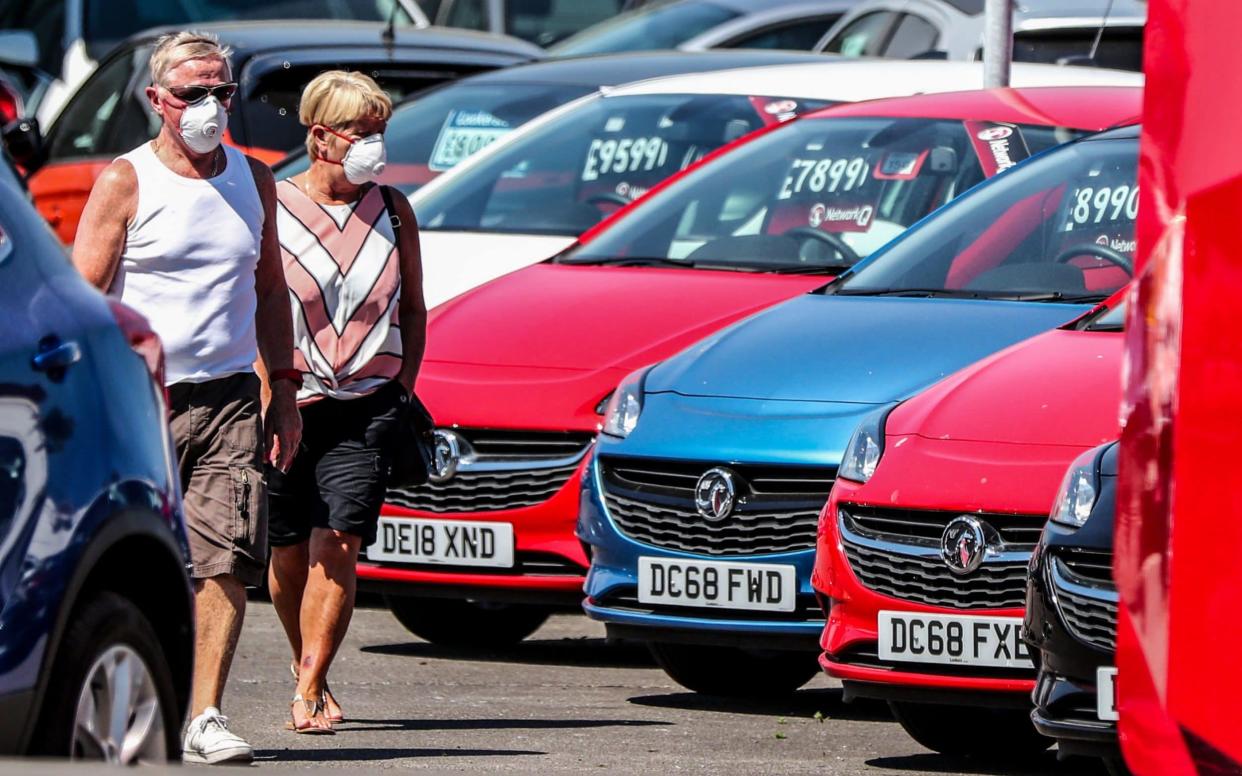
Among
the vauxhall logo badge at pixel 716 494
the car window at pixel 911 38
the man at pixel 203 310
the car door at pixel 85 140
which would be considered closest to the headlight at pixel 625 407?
the vauxhall logo badge at pixel 716 494

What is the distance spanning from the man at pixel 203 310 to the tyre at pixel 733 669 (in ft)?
5.73

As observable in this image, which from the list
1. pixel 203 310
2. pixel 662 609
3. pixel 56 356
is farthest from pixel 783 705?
pixel 56 356

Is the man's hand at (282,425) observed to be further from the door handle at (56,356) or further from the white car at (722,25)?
Result: the white car at (722,25)

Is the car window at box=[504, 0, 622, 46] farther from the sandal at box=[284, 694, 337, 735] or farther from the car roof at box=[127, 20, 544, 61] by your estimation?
the sandal at box=[284, 694, 337, 735]

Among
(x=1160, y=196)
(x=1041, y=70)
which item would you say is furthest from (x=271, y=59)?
(x=1160, y=196)

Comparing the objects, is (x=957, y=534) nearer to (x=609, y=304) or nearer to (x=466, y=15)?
(x=609, y=304)

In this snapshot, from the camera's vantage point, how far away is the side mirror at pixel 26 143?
555 inches

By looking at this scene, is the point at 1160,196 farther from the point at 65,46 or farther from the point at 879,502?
the point at 65,46

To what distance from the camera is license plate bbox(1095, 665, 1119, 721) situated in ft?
19.2

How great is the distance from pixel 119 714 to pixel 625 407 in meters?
3.18

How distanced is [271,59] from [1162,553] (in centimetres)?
995

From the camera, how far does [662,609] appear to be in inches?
301

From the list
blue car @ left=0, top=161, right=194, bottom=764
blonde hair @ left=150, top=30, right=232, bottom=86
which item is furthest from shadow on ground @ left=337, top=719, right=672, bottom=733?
blue car @ left=0, top=161, right=194, bottom=764

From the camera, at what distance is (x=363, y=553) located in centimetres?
857
